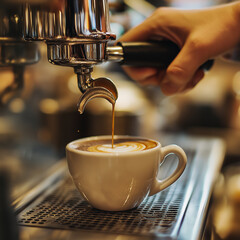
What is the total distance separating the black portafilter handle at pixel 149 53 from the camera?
67 centimetres

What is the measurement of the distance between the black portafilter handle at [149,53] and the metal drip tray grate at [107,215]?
0.73 feet

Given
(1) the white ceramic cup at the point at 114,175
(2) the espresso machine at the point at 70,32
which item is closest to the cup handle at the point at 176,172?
(1) the white ceramic cup at the point at 114,175

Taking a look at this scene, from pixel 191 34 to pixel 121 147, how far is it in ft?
0.82

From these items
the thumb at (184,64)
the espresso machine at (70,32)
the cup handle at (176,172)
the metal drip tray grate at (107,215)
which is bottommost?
the metal drip tray grate at (107,215)

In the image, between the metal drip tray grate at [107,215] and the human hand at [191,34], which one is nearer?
the metal drip tray grate at [107,215]

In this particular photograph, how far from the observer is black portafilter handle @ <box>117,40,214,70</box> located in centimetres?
67

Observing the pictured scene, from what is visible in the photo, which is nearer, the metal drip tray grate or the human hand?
the metal drip tray grate

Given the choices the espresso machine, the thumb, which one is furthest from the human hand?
the espresso machine

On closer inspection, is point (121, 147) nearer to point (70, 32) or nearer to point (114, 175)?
point (114, 175)

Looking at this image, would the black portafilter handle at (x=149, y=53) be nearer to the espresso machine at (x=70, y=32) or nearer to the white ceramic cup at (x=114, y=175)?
the espresso machine at (x=70, y=32)

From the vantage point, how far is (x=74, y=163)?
1.79 ft

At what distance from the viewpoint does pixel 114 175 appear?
20.6 inches

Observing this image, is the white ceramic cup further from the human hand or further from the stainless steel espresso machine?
the human hand

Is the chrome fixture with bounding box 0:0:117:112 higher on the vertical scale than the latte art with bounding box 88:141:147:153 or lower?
higher
